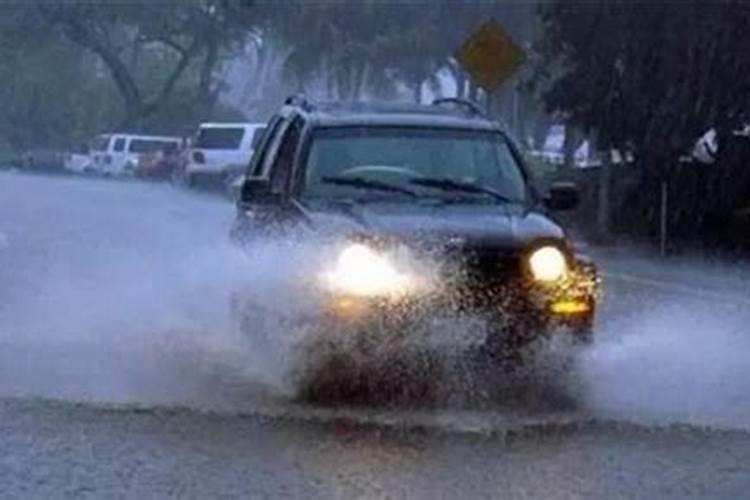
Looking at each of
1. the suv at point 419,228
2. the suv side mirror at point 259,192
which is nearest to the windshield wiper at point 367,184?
the suv at point 419,228

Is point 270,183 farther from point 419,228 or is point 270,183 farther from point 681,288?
point 681,288

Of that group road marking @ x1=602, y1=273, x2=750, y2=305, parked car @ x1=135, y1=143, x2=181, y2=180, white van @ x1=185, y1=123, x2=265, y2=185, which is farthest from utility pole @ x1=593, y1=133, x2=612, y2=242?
parked car @ x1=135, y1=143, x2=181, y2=180

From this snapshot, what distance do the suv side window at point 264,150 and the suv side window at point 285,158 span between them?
418 mm

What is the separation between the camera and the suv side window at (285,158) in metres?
15.0

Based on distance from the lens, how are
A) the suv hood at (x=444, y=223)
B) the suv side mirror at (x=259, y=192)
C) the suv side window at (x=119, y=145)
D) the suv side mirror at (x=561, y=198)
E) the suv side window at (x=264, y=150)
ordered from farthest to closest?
the suv side window at (x=119, y=145), the suv side window at (x=264, y=150), the suv side mirror at (x=561, y=198), the suv side mirror at (x=259, y=192), the suv hood at (x=444, y=223)

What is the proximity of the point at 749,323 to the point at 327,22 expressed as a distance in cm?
4227

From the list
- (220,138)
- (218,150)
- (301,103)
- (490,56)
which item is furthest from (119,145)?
(301,103)

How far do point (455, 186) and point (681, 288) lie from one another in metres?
11.6

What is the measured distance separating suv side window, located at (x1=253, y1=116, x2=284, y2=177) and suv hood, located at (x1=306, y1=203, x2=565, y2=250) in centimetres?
219

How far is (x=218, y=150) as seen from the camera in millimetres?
50000

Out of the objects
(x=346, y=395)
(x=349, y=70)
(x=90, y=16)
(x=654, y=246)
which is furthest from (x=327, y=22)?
(x=346, y=395)

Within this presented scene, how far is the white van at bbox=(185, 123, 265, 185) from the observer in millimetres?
48312

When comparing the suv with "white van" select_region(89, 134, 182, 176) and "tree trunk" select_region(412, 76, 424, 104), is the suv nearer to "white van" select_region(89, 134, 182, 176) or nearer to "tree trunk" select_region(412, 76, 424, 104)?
"tree trunk" select_region(412, 76, 424, 104)

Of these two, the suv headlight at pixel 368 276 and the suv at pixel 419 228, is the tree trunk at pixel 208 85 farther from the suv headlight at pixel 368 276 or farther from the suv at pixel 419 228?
the suv headlight at pixel 368 276
